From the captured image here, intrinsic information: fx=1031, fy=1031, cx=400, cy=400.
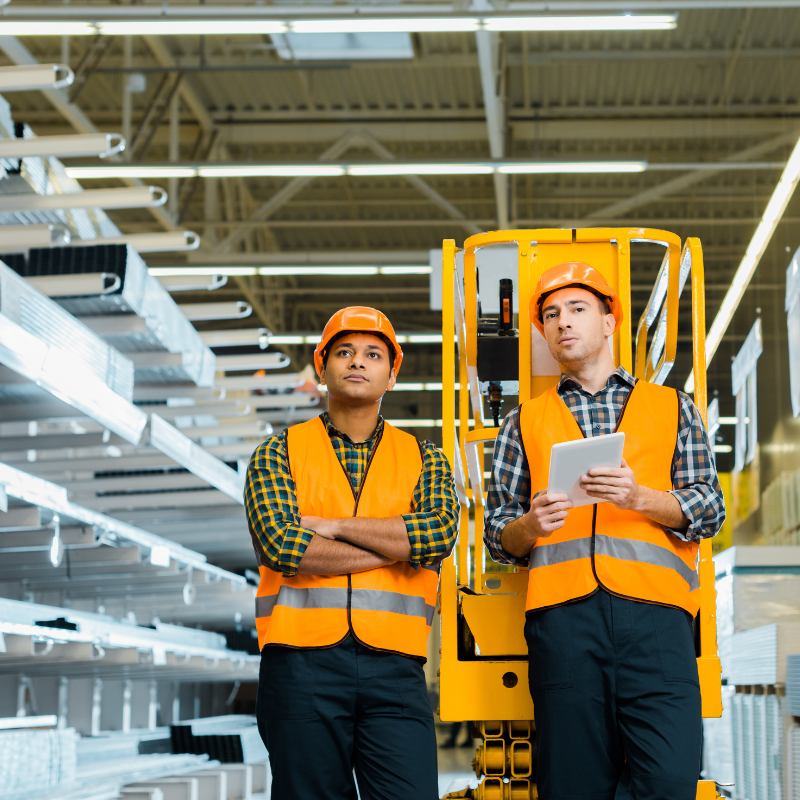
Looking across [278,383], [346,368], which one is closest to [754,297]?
[278,383]

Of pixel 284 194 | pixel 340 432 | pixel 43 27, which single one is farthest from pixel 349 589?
pixel 284 194

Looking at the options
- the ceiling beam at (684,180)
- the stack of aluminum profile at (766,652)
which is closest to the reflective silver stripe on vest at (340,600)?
the stack of aluminum profile at (766,652)

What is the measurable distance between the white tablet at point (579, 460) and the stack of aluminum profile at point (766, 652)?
13.5ft

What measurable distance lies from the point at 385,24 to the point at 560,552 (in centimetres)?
613

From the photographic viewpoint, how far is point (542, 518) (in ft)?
9.02

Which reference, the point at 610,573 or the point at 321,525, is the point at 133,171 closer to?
the point at 321,525

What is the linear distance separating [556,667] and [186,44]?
A: 1206 cm

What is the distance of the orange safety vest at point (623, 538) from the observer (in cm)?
280

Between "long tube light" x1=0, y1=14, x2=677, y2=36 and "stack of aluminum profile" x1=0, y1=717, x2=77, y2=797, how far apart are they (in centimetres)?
526

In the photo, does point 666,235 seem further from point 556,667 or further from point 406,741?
point 406,741

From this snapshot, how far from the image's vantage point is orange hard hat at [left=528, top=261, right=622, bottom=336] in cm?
315

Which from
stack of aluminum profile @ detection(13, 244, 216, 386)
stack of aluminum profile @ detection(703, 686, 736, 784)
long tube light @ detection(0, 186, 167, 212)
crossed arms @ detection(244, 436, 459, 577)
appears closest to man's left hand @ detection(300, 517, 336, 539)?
crossed arms @ detection(244, 436, 459, 577)

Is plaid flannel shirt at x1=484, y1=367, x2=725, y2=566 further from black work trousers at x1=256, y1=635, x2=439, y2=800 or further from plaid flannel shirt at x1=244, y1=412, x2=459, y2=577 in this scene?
black work trousers at x1=256, y1=635, x2=439, y2=800

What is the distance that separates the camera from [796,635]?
630 cm
